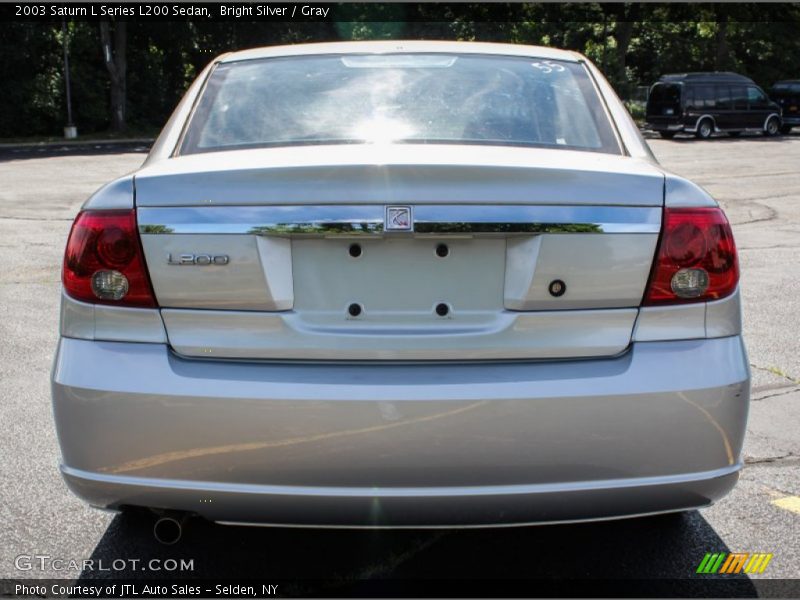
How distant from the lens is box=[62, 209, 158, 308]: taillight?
2.73m

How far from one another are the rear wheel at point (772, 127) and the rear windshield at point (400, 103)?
119 ft

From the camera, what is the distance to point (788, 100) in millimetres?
41250

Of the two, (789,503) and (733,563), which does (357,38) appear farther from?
(733,563)

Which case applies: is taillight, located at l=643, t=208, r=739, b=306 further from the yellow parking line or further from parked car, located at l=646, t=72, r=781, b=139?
parked car, located at l=646, t=72, r=781, b=139

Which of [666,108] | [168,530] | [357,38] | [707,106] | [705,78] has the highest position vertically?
[168,530]

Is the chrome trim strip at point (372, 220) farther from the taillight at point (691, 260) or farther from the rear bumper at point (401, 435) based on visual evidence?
the rear bumper at point (401, 435)

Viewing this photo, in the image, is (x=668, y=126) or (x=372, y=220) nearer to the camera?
(x=372, y=220)

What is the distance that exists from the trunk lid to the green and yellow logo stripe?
101 cm

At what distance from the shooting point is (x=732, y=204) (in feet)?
49.4

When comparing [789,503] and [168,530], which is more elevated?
[168,530]

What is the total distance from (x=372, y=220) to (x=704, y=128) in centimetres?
3456

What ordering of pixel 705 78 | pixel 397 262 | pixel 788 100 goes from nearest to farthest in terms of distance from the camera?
pixel 397 262
pixel 705 78
pixel 788 100

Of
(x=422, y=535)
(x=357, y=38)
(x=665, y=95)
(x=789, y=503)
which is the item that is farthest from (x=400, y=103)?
(x=357, y=38)

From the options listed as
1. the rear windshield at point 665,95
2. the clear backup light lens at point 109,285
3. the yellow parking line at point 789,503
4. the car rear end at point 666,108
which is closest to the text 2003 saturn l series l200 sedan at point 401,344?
the clear backup light lens at point 109,285
